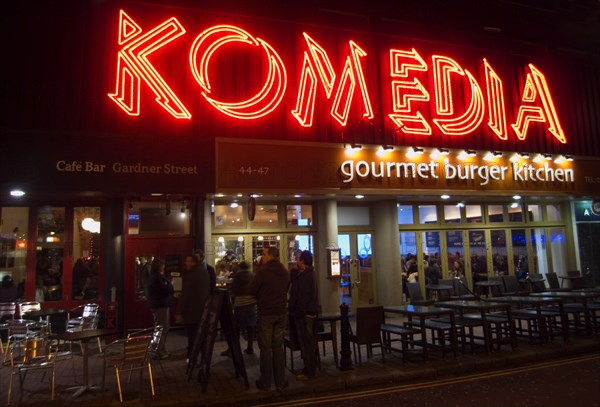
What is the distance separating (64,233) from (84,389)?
17.1ft

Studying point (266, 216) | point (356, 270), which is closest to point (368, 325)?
point (266, 216)

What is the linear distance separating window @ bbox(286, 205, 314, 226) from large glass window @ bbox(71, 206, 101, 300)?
4.84 m

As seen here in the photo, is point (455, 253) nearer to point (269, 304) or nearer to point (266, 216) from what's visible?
point (266, 216)

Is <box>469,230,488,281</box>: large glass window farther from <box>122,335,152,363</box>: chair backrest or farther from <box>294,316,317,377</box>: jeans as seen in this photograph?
<box>122,335,152,363</box>: chair backrest

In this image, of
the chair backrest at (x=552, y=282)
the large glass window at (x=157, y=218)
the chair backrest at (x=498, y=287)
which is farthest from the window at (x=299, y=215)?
the chair backrest at (x=552, y=282)

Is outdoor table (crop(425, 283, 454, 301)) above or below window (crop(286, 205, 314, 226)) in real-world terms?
below

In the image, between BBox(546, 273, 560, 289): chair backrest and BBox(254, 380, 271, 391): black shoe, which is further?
BBox(546, 273, 560, 289): chair backrest

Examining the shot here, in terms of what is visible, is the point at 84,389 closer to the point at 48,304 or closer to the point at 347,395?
the point at 347,395

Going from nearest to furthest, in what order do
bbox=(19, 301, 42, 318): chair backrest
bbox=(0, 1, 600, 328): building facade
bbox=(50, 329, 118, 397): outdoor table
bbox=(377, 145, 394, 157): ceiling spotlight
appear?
bbox=(50, 329, 118, 397): outdoor table, bbox=(19, 301, 42, 318): chair backrest, bbox=(0, 1, 600, 328): building facade, bbox=(377, 145, 394, 157): ceiling spotlight

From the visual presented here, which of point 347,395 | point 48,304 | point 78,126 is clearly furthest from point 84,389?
point 78,126

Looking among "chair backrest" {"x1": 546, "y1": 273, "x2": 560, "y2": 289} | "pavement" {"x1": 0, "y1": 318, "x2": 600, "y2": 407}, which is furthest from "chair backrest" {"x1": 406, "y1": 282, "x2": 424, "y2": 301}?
"chair backrest" {"x1": 546, "y1": 273, "x2": 560, "y2": 289}

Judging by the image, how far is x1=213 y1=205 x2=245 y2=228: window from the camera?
11687 mm

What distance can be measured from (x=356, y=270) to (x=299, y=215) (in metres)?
2.35

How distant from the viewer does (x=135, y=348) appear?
5.86 meters
